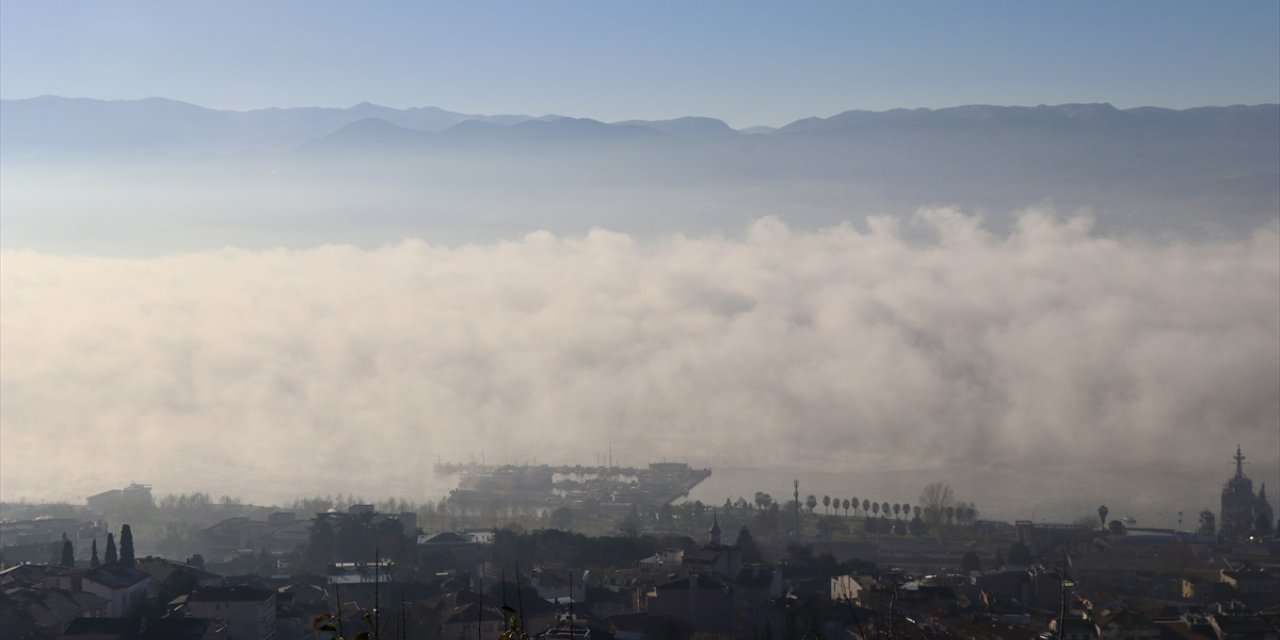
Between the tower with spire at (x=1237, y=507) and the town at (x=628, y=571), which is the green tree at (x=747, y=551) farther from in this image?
the tower with spire at (x=1237, y=507)

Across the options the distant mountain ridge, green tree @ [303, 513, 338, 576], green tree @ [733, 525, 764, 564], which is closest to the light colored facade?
green tree @ [303, 513, 338, 576]

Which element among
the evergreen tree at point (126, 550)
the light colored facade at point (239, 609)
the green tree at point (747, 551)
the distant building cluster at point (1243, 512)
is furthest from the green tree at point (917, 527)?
the light colored facade at point (239, 609)

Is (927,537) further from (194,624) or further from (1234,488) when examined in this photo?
(194,624)

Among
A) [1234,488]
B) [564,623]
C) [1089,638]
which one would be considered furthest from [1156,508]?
[564,623]

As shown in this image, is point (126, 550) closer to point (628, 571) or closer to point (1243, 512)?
point (628, 571)

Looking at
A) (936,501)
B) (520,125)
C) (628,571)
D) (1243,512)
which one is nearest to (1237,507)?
(1243,512)

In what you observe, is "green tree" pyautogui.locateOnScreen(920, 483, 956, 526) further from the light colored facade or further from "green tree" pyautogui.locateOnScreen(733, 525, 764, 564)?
the light colored facade

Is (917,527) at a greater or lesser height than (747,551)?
greater
